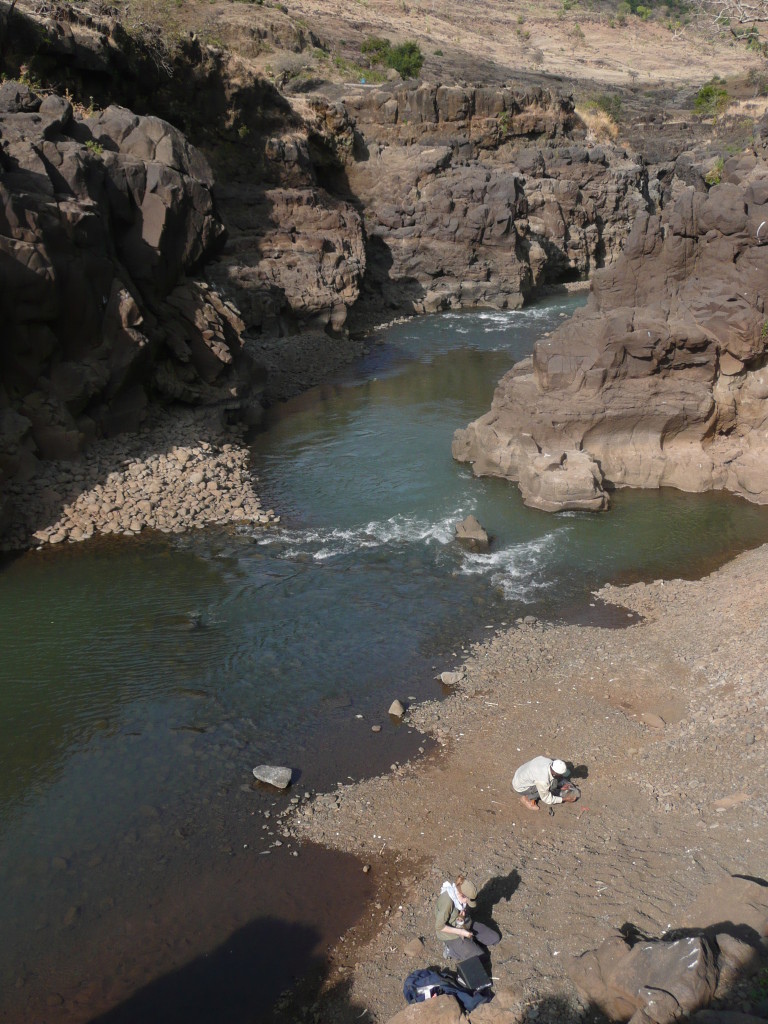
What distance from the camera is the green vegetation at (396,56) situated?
77375 mm

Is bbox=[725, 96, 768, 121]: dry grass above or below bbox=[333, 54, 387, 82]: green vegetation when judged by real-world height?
below

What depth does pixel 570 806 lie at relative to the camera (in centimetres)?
1217

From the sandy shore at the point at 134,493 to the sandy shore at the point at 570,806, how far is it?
Result: 9.81m

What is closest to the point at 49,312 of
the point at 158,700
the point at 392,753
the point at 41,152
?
the point at 41,152

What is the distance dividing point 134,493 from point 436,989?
56.2ft

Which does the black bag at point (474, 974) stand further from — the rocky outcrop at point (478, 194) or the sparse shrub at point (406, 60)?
the sparse shrub at point (406, 60)

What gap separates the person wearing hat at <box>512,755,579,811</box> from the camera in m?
12.2

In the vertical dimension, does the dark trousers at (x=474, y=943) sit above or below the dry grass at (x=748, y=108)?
below

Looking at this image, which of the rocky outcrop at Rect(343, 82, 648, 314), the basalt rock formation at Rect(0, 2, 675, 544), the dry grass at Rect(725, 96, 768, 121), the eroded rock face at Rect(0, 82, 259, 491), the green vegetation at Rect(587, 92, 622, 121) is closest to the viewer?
the eroded rock face at Rect(0, 82, 259, 491)

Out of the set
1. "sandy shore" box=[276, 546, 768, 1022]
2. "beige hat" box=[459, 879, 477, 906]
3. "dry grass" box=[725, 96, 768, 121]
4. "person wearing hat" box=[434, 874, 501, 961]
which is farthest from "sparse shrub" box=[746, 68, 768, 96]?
"person wearing hat" box=[434, 874, 501, 961]

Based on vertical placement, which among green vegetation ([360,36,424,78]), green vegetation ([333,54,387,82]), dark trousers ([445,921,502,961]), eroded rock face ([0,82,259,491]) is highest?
green vegetation ([360,36,424,78])

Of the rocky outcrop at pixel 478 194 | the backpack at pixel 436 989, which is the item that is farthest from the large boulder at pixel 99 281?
the rocky outcrop at pixel 478 194

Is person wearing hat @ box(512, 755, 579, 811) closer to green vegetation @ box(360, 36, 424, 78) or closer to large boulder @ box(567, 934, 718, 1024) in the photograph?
large boulder @ box(567, 934, 718, 1024)

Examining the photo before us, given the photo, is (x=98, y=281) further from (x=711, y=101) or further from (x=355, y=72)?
(x=711, y=101)
